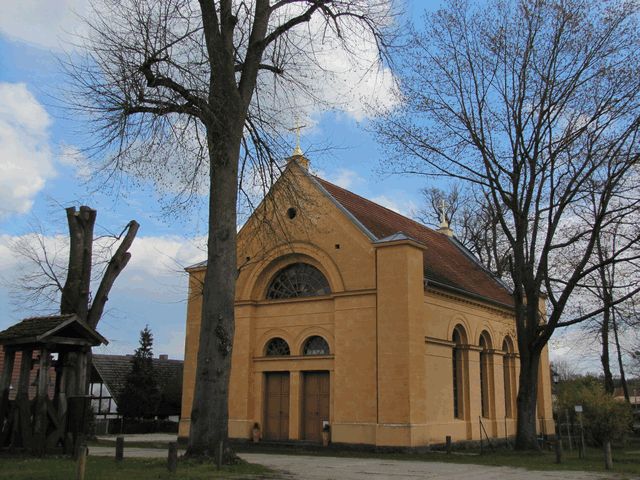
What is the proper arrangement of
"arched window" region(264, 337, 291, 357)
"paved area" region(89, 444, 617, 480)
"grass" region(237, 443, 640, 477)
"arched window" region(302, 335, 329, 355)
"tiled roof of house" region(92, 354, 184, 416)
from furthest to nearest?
"tiled roof of house" region(92, 354, 184, 416) < "arched window" region(264, 337, 291, 357) < "arched window" region(302, 335, 329, 355) < "grass" region(237, 443, 640, 477) < "paved area" region(89, 444, 617, 480)

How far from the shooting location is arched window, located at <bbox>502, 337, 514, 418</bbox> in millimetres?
32562

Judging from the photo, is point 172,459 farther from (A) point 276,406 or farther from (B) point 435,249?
(B) point 435,249

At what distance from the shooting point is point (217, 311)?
48.1 ft

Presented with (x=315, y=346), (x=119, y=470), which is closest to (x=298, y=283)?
(x=315, y=346)

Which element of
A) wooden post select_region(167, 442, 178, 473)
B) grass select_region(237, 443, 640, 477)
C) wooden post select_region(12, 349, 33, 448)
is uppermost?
wooden post select_region(12, 349, 33, 448)

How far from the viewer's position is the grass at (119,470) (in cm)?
1147

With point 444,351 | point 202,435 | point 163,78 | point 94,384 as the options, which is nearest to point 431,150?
point 444,351

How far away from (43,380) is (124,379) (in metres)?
27.3

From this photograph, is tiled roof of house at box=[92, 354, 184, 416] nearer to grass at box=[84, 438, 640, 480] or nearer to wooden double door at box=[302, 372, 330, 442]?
grass at box=[84, 438, 640, 480]

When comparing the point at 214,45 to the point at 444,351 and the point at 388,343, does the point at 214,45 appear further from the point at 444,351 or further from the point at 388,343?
the point at 444,351

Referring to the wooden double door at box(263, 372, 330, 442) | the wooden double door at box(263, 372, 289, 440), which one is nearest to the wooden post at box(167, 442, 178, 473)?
the wooden double door at box(263, 372, 330, 442)

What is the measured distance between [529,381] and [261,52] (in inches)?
608

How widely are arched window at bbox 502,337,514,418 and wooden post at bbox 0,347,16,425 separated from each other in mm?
23230

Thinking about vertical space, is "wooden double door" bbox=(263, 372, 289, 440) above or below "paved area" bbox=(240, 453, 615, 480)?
above
